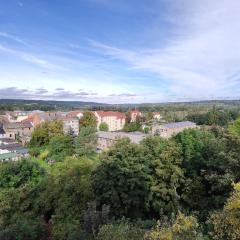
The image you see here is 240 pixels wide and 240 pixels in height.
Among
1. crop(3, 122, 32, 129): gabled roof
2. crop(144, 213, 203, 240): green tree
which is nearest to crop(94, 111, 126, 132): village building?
crop(3, 122, 32, 129): gabled roof

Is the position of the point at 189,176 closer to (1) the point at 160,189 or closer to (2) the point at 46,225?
(1) the point at 160,189

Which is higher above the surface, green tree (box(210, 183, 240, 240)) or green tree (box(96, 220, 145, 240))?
green tree (box(210, 183, 240, 240))

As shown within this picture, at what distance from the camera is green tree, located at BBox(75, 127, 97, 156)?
44.5 meters

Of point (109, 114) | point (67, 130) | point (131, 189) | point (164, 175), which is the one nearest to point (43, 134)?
point (67, 130)

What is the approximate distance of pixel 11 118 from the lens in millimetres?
100438

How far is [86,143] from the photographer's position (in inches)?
1826

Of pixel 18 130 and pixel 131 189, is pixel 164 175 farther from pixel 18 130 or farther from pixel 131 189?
pixel 18 130

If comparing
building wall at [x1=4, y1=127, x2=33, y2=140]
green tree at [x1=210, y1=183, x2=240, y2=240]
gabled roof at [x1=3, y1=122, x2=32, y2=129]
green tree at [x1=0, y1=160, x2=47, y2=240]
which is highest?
green tree at [x1=210, y1=183, x2=240, y2=240]

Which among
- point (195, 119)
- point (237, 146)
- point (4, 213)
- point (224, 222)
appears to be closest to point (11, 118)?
point (195, 119)

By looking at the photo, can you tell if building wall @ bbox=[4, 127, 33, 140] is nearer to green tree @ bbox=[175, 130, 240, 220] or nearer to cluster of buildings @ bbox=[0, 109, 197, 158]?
cluster of buildings @ bbox=[0, 109, 197, 158]

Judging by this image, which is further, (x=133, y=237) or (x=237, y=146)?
(x=237, y=146)

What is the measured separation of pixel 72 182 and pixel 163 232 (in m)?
12.0

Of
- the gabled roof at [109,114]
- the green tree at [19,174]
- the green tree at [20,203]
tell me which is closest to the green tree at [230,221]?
the green tree at [20,203]

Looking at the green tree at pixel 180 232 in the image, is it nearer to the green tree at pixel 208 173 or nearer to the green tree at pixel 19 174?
the green tree at pixel 208 173
